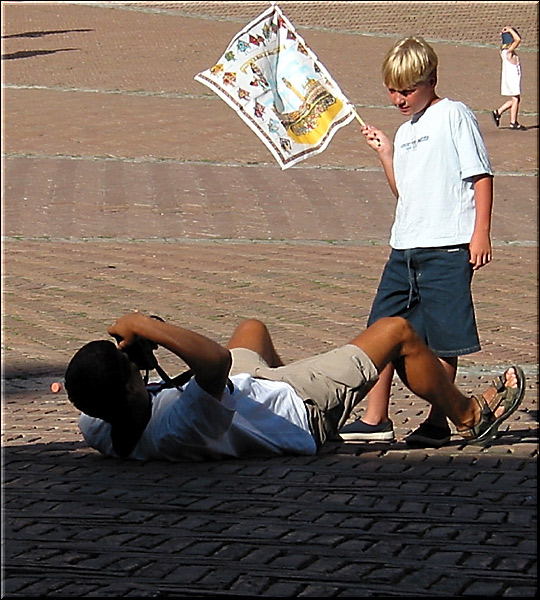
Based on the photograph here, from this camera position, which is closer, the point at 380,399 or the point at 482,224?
the point at 482,224

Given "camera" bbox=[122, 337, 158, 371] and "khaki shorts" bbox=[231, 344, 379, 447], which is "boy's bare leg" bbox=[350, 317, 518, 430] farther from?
"camera" bbox=[122, 337, 158, 371]

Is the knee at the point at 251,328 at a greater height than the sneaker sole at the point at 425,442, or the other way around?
the knee at the point at 251,328

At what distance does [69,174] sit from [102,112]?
488 centimetres

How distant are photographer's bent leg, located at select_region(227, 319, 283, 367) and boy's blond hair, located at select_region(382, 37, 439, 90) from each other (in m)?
1.22

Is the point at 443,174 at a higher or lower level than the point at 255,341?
higher

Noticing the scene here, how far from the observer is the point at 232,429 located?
497 cm

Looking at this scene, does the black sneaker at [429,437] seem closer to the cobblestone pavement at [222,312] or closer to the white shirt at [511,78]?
the cobblestone pavement at [222,312]

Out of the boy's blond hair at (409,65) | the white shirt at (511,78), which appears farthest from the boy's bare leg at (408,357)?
the white shirt at (511,78)

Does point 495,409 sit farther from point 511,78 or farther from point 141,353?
point 511,78

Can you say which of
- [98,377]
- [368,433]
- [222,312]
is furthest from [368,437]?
[222,312]

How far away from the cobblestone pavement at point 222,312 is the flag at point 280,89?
1.42m

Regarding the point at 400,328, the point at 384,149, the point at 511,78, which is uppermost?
the point at 511,78

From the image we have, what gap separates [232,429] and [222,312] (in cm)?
386

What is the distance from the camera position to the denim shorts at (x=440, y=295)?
530 centimetres
